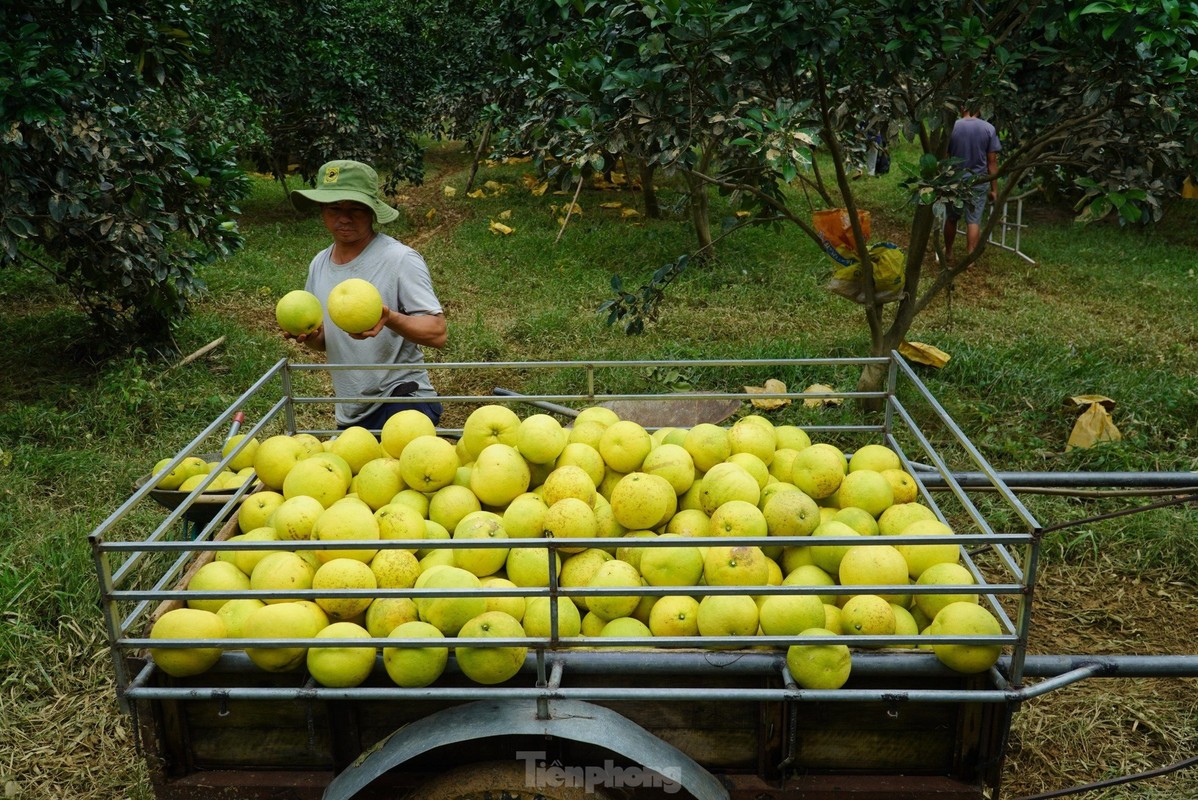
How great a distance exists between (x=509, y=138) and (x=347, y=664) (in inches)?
183

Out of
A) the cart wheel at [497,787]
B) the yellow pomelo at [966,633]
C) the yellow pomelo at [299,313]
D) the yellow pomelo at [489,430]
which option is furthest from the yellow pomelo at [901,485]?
Answer: the yellow pomelo at [299,313]

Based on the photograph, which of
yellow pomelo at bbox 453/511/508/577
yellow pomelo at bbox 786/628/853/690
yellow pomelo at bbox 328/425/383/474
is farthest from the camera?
yellow pomelo at bbox 328/425/383/474

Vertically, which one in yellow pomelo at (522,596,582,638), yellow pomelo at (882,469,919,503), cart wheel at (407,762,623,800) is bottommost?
cart wheel at (407,762,623,800)

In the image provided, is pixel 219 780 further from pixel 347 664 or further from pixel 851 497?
pixel 851 497

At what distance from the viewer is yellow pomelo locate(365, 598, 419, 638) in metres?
2.32

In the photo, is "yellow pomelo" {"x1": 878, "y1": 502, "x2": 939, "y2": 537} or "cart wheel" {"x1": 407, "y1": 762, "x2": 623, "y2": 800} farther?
"yellow pomelo" {"x1": 878, "y1": 502, "x2": 939, "y2": 537}

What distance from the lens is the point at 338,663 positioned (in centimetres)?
215

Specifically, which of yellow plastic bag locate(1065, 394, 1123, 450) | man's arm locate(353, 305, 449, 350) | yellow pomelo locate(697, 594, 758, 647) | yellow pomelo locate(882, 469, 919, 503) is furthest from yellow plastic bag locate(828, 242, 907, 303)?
yellow pomelo locate(697, 594, 758, 647)

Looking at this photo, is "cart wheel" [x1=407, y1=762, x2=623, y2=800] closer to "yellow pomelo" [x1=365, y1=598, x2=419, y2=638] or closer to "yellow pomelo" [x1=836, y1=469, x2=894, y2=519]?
A: "yellow pomelo" [x1=365, y1=598, x2=419, y2=638]

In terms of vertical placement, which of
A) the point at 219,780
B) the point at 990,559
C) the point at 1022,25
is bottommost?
the point at 990,559

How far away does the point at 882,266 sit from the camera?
Answer: 6406mm

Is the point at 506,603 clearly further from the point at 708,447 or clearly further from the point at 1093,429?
the point at 1093,429

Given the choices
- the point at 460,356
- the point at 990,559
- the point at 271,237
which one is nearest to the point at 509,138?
the point at 460,356

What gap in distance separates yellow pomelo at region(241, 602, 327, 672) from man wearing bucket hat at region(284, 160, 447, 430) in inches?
69.6
